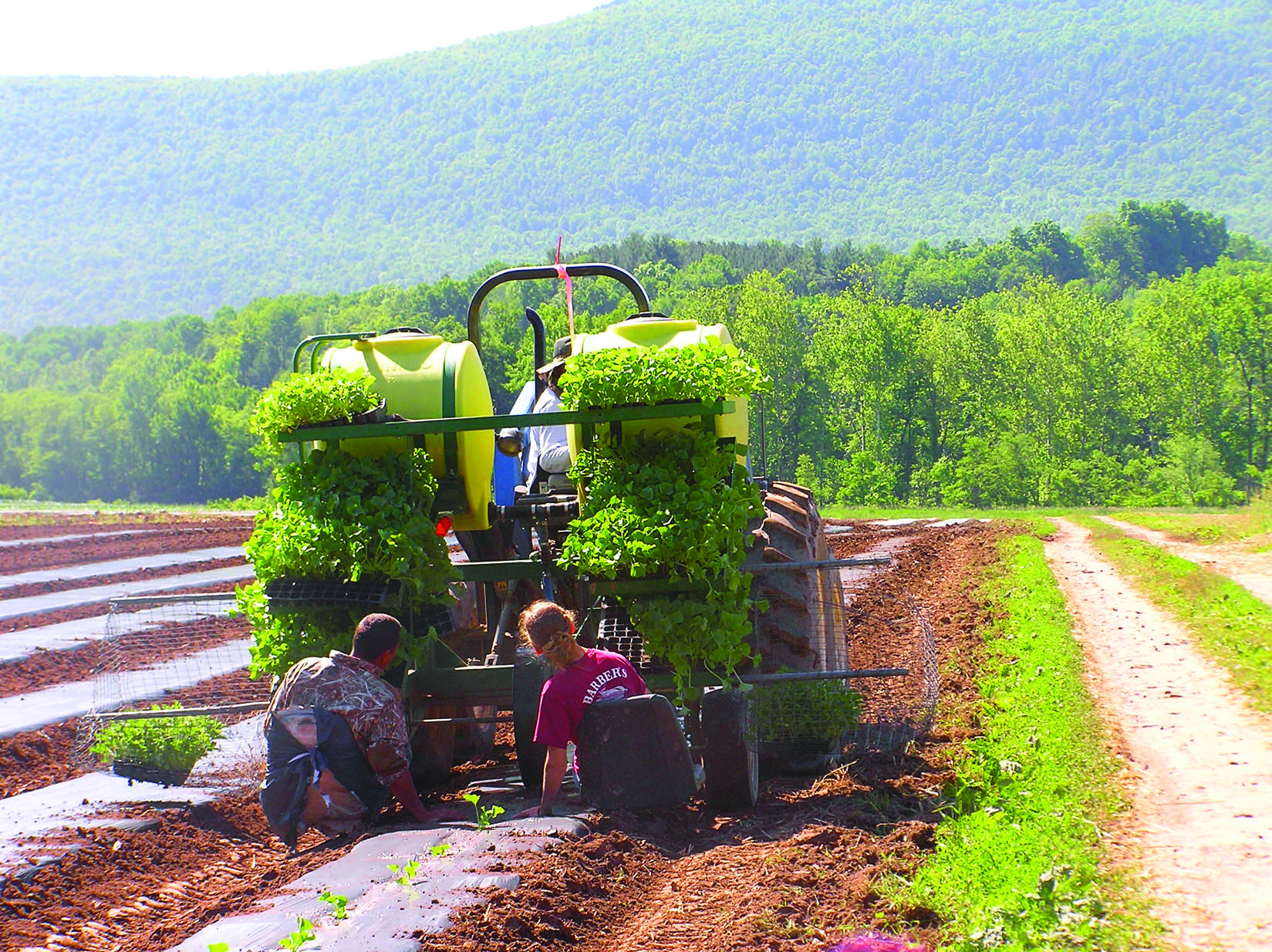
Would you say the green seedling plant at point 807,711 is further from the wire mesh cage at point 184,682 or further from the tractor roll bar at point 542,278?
the wire mesh cage at point 184,682

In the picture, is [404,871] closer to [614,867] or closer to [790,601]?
[614,867]

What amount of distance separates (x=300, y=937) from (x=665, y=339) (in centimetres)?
365

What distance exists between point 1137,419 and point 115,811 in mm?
50734

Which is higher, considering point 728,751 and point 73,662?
point 728,751

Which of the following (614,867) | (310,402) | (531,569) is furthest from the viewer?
(531,569)

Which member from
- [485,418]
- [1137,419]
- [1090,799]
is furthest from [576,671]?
→ [1137,419]

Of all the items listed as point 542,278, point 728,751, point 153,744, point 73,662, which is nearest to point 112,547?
point 73,662

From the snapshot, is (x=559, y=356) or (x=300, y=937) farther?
(x=559, y=356)

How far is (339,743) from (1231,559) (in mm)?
12608

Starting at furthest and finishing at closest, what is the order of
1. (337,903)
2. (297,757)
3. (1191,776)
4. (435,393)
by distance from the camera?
(435,393) < (1191,776) < (297,757) < (337,903)

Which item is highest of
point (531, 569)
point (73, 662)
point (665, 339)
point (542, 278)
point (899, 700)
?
point (542, 278)

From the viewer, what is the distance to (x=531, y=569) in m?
6.95

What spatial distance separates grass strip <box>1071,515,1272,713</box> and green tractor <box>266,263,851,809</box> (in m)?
2.91

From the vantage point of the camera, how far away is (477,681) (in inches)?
265
